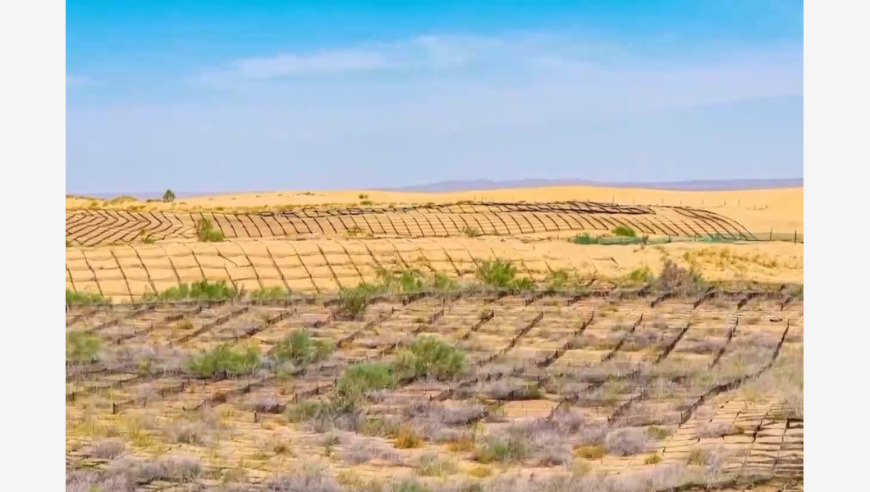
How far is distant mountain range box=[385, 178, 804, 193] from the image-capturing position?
7934mm

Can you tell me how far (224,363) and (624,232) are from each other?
10.5 ft

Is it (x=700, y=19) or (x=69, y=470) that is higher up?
(x=700, y=19)

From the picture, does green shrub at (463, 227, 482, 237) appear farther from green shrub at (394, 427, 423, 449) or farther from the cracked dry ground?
green shrub at (394, 427, 423, 449)

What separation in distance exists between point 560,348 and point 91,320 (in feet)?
10.7

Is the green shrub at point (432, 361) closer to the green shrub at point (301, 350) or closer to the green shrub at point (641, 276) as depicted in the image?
the green shrub at point (301, 350)

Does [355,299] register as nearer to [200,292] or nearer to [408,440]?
[200,292]

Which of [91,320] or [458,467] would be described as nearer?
[458,467]

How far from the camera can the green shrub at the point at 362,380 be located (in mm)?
7066

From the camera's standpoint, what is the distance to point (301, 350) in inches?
300

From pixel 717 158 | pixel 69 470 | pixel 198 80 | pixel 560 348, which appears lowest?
pixel 69 470

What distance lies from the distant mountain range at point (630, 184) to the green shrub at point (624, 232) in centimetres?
47

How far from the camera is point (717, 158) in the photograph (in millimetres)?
7902
